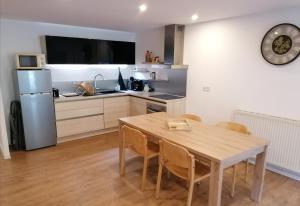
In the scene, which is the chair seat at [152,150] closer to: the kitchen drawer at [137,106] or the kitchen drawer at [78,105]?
the kitchen drawer at [137,106]

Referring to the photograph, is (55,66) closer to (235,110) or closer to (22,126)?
(22,126)

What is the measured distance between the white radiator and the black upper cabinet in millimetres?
3032

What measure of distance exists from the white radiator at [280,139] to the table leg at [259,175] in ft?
2.64

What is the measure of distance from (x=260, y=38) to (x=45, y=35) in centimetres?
366

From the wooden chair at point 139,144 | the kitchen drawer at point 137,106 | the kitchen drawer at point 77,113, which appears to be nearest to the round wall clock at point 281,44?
the wooden chair at point 139,144

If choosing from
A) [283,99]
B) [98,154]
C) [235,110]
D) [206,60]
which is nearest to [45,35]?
[98,154]

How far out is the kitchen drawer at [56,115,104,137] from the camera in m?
3.99

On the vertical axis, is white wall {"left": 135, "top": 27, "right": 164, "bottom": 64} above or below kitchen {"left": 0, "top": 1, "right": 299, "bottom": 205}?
above

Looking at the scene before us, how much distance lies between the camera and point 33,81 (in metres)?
3.51

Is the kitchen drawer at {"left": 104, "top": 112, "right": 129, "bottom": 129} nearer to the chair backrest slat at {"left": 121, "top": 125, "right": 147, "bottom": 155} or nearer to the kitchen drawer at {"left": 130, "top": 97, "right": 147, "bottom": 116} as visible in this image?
the kitchen drawer at {"left": 130, "top": 97, "right": 147, "bottom": 116}

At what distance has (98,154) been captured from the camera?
3611mm

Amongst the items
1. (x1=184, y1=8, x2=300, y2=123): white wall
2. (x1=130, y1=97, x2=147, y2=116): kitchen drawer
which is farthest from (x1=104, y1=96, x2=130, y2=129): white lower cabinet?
(x1=184, y1=8, x2=300, y2=123): white wall

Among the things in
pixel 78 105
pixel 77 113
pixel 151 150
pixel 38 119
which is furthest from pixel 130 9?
pixel 38 119

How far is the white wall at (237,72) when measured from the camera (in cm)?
287
